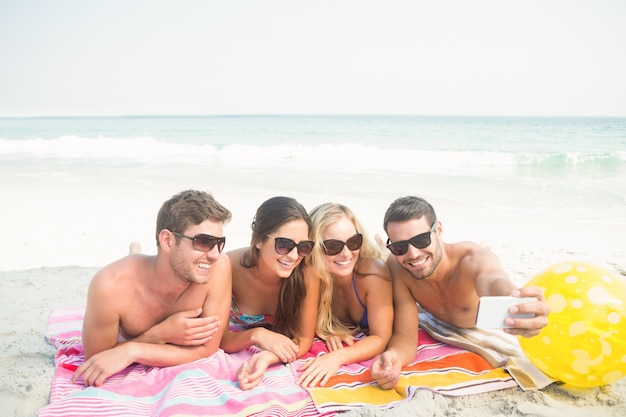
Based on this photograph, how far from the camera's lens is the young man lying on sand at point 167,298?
12.3ft

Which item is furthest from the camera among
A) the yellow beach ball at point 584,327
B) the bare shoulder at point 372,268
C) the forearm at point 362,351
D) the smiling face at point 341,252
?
the bare shoulder at point 372,268

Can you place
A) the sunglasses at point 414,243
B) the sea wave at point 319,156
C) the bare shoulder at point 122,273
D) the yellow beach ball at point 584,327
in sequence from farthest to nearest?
the sea wave at point 319,156, the sunglasses at point 414,243, the bare shoulder at point 122,273, the yellow beach ball at point 584,327

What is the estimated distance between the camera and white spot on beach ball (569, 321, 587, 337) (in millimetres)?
3275

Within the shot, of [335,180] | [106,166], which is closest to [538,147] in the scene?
[335,180]

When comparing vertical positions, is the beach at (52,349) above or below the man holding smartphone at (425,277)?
below

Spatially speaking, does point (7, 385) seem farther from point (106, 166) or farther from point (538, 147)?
point (538, 147)

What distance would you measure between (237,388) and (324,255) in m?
1.27

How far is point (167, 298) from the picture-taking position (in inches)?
159

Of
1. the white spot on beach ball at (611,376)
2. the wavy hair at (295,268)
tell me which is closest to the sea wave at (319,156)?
the wavy hair at (295,268)

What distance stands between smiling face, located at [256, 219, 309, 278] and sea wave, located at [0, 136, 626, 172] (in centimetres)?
1371

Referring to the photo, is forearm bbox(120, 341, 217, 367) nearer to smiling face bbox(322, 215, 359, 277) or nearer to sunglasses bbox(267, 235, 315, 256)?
sunglasses bbox(267, 235, 315, 256)

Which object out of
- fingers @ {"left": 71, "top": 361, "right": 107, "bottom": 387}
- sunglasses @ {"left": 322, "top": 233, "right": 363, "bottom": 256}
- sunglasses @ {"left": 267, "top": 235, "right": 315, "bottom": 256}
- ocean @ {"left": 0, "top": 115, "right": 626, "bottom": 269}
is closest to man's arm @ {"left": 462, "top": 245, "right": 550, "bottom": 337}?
sunglasses @ {"left": 322, "top": 233, "right": 363, "bottom": 256}

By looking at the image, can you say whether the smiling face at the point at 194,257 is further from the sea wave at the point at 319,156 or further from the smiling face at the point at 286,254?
the sea wave at the point at 319,156

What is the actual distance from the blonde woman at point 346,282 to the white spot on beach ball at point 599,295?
1.60 meters
